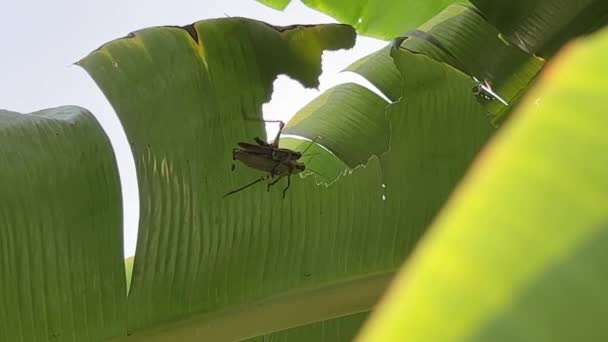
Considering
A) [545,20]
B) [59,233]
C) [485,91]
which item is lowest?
[59,233]

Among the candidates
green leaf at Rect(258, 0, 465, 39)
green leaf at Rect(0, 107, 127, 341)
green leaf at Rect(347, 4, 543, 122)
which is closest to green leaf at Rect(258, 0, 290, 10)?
green leaf at Rect(258, 0, 465, 39)

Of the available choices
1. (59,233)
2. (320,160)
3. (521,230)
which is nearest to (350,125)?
(320,160)

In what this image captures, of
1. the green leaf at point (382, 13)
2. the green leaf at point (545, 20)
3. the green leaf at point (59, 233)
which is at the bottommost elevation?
the green leaf at point (59, 233)

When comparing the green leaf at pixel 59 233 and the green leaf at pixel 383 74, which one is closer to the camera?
the green leaf at pixel 59 233

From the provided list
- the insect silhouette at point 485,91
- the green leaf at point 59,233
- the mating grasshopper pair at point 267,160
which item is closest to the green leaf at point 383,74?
the insect silhouette at point 485,91

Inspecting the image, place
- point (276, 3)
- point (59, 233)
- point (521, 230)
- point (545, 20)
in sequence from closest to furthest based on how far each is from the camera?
point (521, 230)
point (59, 233)
point (545, 20)
point (276, 3)

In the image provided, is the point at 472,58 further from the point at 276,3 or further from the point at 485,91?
the point at 276,3

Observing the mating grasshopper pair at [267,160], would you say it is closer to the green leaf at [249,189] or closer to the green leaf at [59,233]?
the green leaf at [249,189]
